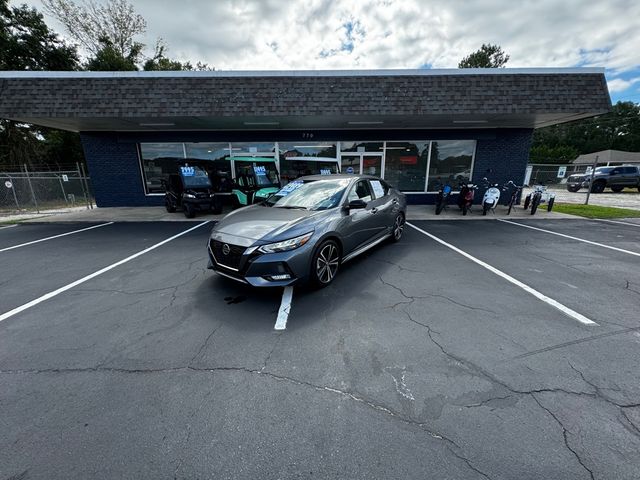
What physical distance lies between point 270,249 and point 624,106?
291ft

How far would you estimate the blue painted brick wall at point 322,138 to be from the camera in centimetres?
1084

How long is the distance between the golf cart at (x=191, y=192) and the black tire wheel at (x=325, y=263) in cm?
699

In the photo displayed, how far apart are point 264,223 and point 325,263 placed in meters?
1.06

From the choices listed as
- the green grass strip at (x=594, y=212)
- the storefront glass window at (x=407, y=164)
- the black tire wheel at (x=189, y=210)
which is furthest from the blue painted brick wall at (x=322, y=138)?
the black tire wheel at (x=189, y=210)

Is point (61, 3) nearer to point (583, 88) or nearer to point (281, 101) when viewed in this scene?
point (281, 101)

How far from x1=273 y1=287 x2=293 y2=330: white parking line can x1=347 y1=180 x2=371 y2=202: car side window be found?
6.17 feet

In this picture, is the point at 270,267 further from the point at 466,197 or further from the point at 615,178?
the point at 615,178

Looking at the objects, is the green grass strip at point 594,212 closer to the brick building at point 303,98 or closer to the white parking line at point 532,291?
the brick building at point 303,98

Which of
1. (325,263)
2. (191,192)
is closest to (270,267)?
(325,263)

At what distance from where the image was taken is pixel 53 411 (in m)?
1.98

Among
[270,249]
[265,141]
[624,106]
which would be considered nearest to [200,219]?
[265,141]

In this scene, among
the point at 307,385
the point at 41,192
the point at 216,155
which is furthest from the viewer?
the point at 41,192

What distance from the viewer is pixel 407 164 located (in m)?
11.4

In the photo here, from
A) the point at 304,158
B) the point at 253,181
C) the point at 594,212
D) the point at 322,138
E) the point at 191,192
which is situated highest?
the point at 322,138
